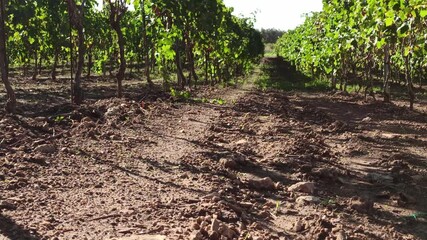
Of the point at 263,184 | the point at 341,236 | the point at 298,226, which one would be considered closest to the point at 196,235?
the point at 298,226

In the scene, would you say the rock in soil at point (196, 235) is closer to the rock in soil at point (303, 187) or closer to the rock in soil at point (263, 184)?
the rock in soil at point (263, 184)

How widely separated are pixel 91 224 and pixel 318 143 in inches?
190

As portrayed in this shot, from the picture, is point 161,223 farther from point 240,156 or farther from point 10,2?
point 10,2

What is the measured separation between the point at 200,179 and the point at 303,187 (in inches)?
43.6

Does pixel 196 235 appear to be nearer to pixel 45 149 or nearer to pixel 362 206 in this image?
pixel 362 206

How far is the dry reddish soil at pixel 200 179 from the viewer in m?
3.63

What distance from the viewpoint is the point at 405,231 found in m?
3.87

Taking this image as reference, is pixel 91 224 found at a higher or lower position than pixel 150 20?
lower

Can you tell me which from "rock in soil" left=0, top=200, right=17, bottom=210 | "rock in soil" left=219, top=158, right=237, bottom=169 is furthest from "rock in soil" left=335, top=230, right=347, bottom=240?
"rock in soil" left=0, top=200, right=17, bottom=210

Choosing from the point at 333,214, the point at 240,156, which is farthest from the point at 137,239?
the point at 240,156

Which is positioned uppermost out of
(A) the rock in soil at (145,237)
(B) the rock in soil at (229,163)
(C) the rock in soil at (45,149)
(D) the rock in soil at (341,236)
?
(C) the rock in soil at (45,149)

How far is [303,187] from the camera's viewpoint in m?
4.78

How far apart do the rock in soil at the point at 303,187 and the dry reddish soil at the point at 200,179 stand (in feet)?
0.05

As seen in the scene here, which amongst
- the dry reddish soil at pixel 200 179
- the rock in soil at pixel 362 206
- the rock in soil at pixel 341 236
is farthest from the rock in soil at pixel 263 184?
the rock in soil at pixel 341 236
